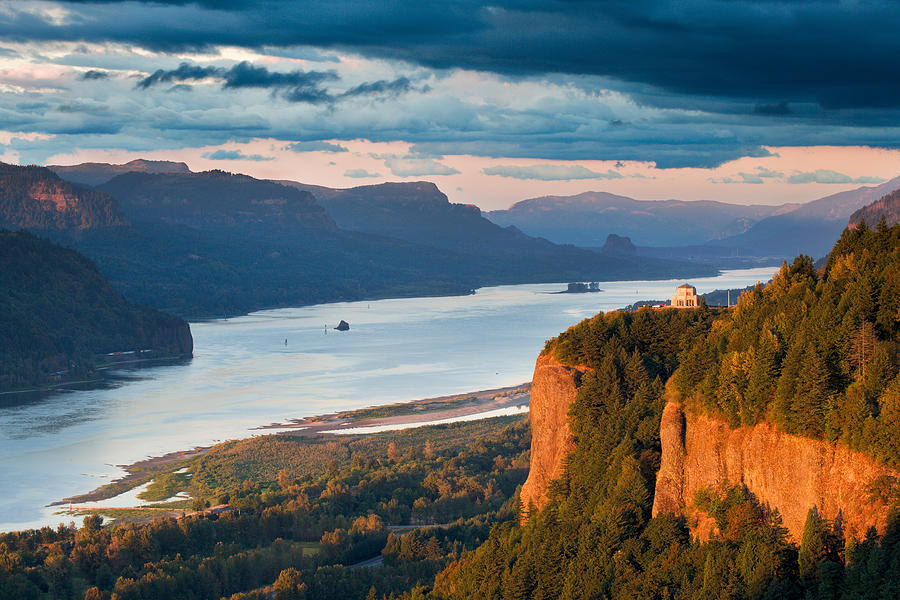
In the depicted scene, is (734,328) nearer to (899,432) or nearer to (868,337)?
(868,337)

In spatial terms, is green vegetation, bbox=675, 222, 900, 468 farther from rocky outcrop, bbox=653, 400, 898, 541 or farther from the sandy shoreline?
the sandy shoreline

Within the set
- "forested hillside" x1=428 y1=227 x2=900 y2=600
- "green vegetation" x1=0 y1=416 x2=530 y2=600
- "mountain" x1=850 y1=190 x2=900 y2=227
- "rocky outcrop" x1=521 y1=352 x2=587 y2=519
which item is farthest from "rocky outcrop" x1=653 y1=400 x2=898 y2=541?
"mountain" x1=850 y1=190 x2=900 y2=227

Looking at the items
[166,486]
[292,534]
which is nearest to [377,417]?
[166,486]

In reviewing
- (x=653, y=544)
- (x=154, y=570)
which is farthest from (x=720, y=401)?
(x=154, y=570)


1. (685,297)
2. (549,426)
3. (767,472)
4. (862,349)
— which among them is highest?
(685,297)

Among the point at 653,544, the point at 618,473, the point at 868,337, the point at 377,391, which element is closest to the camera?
the point at 868,337

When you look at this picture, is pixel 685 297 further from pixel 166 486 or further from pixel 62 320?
pixel 62 320

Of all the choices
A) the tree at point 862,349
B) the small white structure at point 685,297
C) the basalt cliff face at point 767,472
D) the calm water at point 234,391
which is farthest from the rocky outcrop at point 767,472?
the calm water at point 234,391
